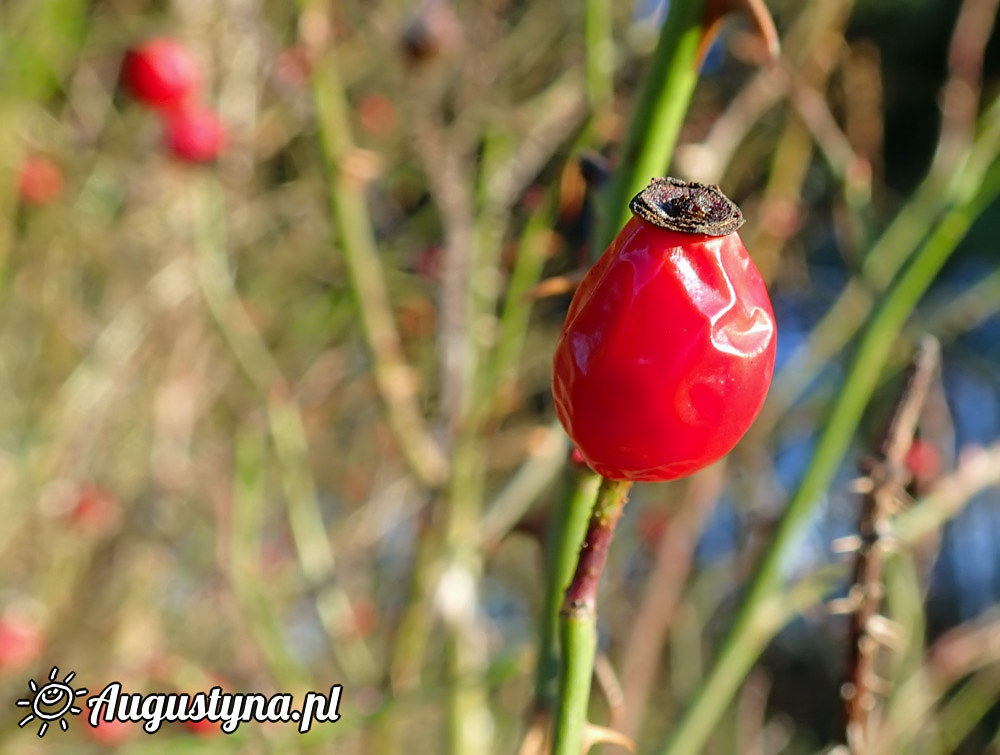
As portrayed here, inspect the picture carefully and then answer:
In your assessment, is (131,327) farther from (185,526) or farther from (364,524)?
A: (364,524)

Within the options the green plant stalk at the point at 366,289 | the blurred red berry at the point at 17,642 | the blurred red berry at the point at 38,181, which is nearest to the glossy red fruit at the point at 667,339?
the green plant stalk at the point at 366,289

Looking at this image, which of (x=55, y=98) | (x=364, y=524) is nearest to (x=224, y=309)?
(x=364, y=524)

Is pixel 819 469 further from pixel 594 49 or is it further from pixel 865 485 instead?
pixel 594 49

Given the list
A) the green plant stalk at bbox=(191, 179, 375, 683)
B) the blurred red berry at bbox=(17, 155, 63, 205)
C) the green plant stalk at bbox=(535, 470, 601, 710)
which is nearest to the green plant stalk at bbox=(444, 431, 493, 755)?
the green plant stalk at bbox=(191, 179, 375, 683)

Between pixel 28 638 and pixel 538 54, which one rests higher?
pixel 538 54

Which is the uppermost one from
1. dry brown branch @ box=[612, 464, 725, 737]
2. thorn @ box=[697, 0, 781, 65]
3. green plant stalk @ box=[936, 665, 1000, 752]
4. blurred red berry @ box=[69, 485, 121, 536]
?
thorn @ box=[697, 0, 781, 65]

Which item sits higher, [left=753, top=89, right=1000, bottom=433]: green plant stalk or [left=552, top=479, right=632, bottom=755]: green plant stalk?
[left=552, top=479, right=632, bottom=755]: green plant stalk

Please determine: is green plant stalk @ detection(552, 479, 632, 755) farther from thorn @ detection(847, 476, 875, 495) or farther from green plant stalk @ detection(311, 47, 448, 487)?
green plant stalk @ detection(311, 47, 448, 487)
